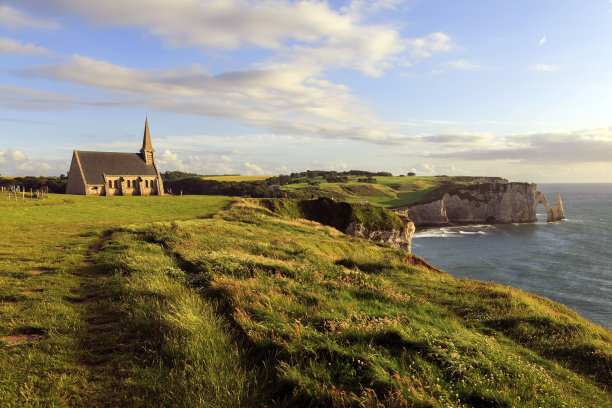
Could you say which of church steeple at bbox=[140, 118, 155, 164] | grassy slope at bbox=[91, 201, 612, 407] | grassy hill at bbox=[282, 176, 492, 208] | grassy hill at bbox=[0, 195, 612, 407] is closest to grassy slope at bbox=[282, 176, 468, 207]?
grassy hill at bbox=[282, 176, 492, 208]

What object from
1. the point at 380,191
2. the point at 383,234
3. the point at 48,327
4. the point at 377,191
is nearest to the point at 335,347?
the point at 48,327

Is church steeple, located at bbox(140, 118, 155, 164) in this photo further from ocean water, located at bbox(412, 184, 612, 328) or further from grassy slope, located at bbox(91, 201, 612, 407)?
grassy slope, located at bbox(91, 201, 612, 407)

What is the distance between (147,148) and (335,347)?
84979mm

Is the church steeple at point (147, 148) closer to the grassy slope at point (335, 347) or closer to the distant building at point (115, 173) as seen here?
the distant building at point (115, 173)

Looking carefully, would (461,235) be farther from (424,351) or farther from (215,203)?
(424,351)

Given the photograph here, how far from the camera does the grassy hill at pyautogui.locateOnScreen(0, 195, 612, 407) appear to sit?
515 centimetres

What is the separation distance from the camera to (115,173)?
233ft

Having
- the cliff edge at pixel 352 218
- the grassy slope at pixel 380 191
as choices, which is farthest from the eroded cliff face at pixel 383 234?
the grassy slope at pixel 380 191

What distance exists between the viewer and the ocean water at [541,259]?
137 ft

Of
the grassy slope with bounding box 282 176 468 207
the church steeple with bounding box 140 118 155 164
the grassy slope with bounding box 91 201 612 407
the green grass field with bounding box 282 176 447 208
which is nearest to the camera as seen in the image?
the grassy slope with bounding box 91 201 612 407

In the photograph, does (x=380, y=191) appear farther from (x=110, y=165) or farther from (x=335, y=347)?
(x=335, y=347)

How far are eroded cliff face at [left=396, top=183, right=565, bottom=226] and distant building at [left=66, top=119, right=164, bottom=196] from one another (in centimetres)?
8732

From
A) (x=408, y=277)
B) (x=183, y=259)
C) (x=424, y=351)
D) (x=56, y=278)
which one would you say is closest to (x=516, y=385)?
(x=424, y=351)

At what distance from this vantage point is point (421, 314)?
9.70 metres
